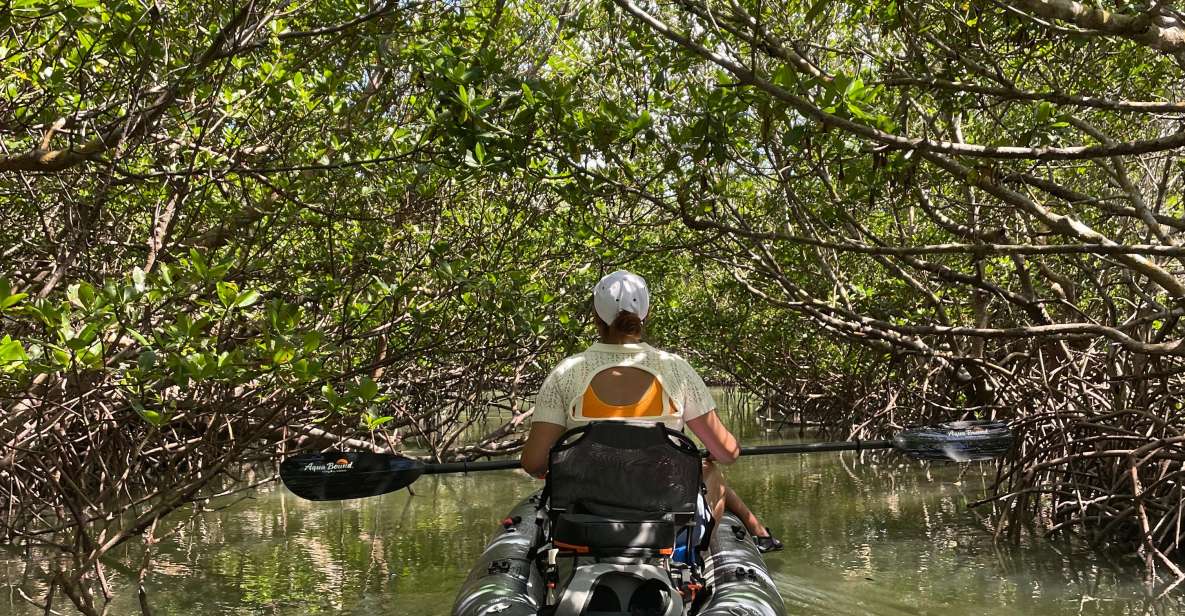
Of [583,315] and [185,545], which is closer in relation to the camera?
[185,545]

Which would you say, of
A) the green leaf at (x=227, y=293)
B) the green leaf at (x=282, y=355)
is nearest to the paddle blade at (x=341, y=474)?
the green leaf at (x=282, y=355)

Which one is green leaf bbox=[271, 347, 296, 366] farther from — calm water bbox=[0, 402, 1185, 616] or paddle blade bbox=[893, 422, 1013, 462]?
paddle blade bbox=[893, 422, 1013, 462]

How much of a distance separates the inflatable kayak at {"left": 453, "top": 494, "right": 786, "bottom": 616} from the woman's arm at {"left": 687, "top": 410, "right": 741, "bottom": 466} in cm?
31

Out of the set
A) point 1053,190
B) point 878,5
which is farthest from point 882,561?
point 878,5

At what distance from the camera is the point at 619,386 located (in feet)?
10.5

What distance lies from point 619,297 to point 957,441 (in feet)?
10.6

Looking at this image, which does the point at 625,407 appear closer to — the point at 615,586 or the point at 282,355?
the point at 615,586

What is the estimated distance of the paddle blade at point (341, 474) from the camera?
4215 millimetres

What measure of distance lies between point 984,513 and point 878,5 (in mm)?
4402

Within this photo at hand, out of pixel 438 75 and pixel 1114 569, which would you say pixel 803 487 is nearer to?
pixel 1114 569

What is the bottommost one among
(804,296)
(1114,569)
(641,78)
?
(1114,569)

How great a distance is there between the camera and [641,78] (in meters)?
7.46

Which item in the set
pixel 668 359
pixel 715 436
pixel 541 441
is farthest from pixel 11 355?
pixel 715 436

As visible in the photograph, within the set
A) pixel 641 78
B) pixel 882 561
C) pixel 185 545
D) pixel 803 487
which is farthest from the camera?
pixel 803 487
